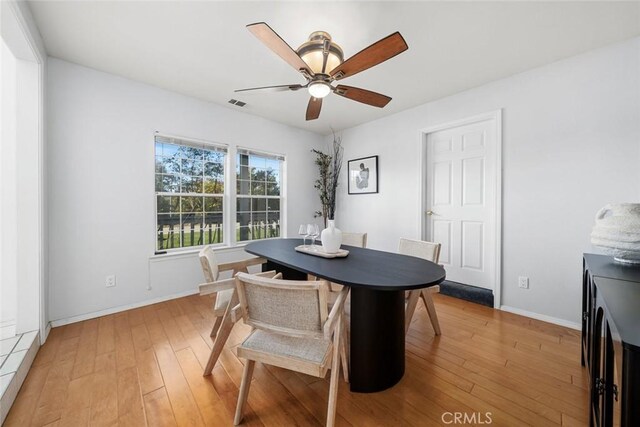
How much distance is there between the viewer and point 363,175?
4402 millimetres

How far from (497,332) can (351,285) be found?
1.91 metres

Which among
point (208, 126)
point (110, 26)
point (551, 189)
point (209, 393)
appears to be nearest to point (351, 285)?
point (209, 393)

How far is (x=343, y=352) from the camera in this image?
1.64m

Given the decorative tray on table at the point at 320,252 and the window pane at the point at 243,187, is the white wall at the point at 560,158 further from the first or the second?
the window pane at the point at 243,187

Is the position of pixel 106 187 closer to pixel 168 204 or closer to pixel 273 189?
pixel 168 204

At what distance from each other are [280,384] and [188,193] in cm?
269

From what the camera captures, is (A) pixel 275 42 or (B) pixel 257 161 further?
(B) pixel 257 161

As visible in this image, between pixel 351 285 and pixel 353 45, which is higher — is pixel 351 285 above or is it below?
below

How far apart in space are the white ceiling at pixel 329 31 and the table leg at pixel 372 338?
2023 mm

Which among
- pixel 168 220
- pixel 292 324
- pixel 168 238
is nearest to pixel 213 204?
pixel 168 220

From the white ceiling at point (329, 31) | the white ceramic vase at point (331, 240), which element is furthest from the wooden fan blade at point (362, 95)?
the white ceramic vase at point (331, 240)

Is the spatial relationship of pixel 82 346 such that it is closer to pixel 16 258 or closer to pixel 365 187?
pixel 16 258

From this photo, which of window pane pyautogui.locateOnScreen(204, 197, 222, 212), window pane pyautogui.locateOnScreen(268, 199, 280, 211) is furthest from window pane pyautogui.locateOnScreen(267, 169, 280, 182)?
window pane pyautogui.locateOnScreen(204, 197, 222, 212)

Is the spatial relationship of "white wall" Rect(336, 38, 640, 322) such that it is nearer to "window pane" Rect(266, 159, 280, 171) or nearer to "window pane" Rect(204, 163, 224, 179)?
"window pane" Rect(266, 159, 280, 171)
